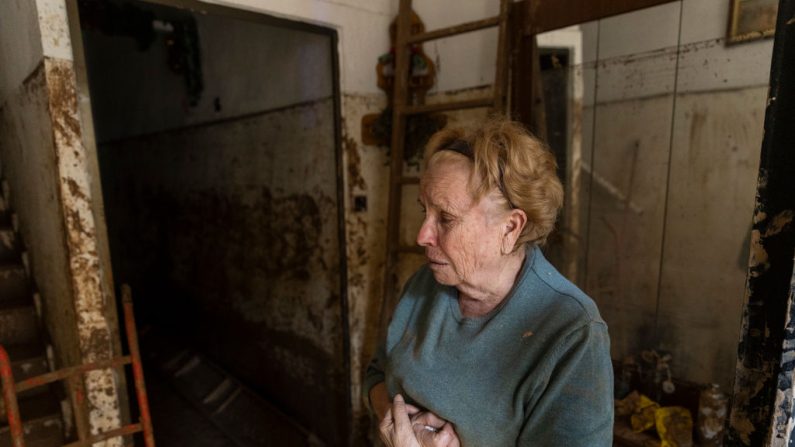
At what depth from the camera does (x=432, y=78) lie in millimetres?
2365

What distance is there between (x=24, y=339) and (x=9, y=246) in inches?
23.5

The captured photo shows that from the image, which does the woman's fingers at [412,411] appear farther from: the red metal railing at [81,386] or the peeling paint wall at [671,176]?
the peeling paint wall at [671,176]

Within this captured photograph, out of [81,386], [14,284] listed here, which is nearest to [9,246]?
[14,284]

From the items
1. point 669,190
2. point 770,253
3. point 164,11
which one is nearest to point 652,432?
point 669,190

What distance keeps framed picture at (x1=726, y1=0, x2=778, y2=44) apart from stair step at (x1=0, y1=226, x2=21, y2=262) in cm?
376

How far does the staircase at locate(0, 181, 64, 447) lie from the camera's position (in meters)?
1.86

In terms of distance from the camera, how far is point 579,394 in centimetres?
80

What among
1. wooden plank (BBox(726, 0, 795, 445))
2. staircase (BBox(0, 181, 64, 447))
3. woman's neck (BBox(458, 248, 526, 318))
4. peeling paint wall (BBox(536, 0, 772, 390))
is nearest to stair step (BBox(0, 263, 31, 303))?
staircase (BBox(0, 181, 64, 447))

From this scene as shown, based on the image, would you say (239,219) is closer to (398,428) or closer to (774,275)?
(398,428)

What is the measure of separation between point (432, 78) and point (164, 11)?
8.13ft

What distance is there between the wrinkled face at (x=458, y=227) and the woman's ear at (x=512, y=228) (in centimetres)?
1

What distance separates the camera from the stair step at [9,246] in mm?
2398

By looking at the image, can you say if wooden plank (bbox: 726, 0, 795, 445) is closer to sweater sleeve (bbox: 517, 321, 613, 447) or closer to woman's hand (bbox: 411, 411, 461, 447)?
sweater sleeve (bbox: 517, 321, 613, 447)

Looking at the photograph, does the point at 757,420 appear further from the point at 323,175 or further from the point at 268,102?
the point at 268,102
